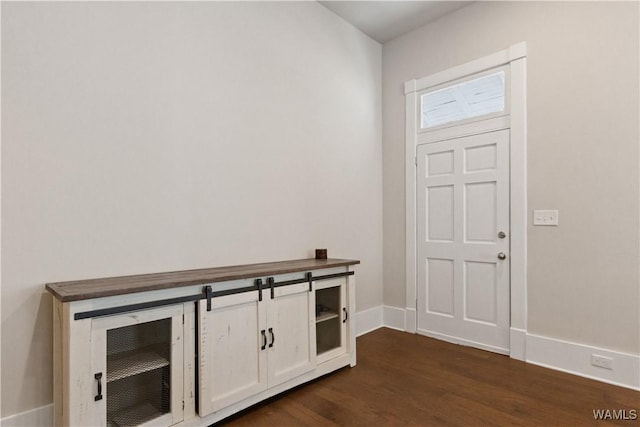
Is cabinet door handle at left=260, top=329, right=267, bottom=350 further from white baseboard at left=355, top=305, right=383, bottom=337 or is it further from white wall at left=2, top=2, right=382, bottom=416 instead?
white baseboard at left=355, top=305, right=383, bottom=337

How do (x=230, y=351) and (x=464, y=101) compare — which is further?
(x=464, y=101)

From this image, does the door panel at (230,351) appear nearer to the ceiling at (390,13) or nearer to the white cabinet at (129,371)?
the white cabinet at (129,371)

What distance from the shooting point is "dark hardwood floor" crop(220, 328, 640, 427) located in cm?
203

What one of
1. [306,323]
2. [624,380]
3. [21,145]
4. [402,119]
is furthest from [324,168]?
[624,380]

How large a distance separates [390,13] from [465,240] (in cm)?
231

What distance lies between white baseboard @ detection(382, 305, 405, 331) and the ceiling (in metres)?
2.98

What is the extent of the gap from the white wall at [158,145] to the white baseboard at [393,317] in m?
0.91

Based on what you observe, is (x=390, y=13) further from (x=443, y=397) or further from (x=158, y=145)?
(x=443, y=397)

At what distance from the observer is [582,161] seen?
2654 mm

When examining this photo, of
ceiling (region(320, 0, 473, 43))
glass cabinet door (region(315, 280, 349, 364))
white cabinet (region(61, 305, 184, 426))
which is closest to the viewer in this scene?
white cabinet (region(61, 305, 184, 426))

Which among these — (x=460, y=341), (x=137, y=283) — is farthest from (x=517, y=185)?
(x=137, y=283)

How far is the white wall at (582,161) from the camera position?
247 centimetres

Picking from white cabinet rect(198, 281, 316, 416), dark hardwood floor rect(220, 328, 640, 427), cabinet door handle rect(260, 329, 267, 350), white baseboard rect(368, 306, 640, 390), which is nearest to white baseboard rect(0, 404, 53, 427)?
white cabinet rect(198, 281, 316, 416)

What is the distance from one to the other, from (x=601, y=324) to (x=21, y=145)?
12.6 ft
